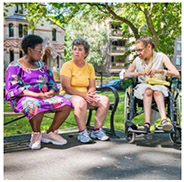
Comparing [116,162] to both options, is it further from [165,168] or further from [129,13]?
[129,13]

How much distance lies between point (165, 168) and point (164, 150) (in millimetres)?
613

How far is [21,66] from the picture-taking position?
3314 millimetres

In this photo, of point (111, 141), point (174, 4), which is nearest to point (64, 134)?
point (111, 141)

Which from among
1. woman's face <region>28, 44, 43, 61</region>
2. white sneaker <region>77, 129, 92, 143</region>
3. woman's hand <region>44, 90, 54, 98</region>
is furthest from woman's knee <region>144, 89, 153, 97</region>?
woman's face <region>28, 44, 43, 61</region>

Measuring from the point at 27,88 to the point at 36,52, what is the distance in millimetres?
444

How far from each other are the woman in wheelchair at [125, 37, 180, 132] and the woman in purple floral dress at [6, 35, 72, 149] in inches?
37.1

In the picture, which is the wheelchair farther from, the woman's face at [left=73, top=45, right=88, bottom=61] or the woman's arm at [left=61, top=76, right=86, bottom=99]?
the woman's face at [left=73, top=45, right=88, bottom=61]

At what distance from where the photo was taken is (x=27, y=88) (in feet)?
10.9

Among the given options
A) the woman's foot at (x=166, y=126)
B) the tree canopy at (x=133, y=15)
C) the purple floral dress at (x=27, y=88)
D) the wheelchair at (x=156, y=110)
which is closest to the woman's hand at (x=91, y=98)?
the purple floral dress at (x=27, y=88)

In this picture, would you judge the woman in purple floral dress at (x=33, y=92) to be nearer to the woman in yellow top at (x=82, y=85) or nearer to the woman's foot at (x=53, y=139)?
the woman's foot at (x=53, y=139)

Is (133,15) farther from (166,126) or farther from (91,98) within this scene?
(166,126)

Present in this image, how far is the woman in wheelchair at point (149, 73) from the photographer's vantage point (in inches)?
135

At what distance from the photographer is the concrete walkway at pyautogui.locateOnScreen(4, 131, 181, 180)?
8.33 feet

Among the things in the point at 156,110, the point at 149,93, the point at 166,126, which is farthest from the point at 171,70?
the point at 166,126
